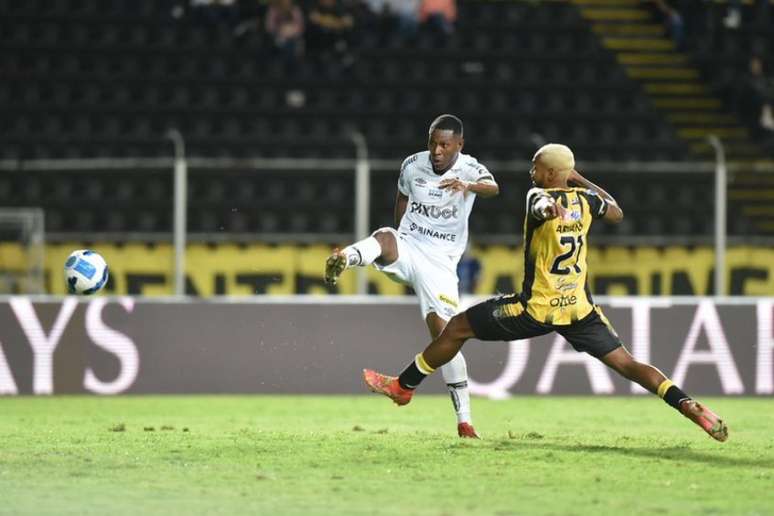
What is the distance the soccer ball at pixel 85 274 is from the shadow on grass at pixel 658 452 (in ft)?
11.2

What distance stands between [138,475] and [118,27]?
1452cm

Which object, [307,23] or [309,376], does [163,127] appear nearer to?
[307,23]

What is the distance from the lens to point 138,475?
336 inches

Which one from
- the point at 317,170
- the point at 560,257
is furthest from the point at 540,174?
the point at 317,170

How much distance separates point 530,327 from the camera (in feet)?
31.5

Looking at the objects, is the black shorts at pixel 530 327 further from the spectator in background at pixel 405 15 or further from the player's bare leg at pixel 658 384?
the spectator in background at pixel 405 15

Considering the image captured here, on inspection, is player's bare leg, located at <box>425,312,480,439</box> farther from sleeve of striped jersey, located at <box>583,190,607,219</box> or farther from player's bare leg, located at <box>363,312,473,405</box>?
sleeve of striped jersey, located at <box>583,190,607,219</box>

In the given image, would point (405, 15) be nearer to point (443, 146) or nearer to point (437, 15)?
point (437, 15)

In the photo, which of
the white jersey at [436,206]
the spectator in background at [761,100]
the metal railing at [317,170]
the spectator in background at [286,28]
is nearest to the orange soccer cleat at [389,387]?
the white jersey at [436,206]

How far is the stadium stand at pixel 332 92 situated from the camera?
20281 mm

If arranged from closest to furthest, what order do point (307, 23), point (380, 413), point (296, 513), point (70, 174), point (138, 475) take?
point (296, 513), point (138, 475), point (380, 413), point (70, 174), point (307, 23)

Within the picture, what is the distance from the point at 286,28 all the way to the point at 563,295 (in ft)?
42.6

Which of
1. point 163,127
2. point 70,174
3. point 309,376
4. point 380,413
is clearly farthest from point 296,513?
point 163,127

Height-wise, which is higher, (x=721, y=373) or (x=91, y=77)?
(x=91, y=77)
